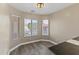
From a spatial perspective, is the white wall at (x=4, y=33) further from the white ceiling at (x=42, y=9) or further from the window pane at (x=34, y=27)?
the window pane at (x=34, y=27)

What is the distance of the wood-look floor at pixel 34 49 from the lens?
1374 mm

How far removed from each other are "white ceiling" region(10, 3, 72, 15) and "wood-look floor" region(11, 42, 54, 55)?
437 millimetres

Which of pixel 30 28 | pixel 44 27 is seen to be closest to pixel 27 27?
pixel 30 28

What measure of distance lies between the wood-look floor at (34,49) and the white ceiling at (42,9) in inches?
17.2

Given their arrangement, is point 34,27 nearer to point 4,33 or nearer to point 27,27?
point 27,27

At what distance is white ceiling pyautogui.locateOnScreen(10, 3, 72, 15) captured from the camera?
1.35 m

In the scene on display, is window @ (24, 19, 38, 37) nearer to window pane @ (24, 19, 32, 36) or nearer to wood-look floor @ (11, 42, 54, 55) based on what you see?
window pane @ (24, 19, 32, 36)

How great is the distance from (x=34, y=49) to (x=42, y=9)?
0.55m

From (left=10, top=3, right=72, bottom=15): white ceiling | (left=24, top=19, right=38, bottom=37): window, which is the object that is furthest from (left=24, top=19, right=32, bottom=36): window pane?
(left=10, top=3, right=72, bottom=15): white ceiling

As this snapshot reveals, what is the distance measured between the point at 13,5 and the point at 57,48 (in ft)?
2.66

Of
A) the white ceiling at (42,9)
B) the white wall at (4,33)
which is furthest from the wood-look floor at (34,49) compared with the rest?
the white ceiling at (42,9)

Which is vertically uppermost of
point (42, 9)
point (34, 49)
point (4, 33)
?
point (42, 9)

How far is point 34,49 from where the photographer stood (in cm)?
142
